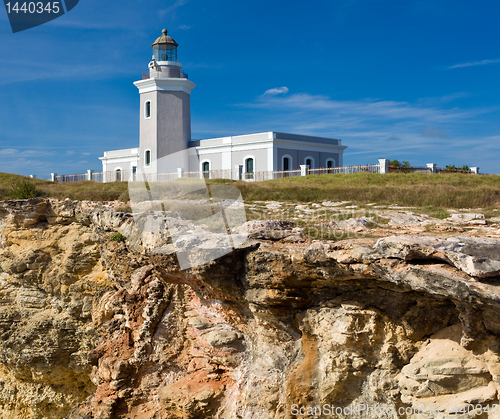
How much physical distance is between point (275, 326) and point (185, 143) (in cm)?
2595

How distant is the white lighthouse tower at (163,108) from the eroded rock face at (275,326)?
18.6 m

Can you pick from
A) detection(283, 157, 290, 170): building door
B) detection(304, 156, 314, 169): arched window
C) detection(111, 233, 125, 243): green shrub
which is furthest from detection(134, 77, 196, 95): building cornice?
detection(111, 233, 125, 243): green shrub

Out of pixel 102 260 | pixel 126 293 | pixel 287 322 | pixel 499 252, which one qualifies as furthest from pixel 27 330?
pixel 499 252

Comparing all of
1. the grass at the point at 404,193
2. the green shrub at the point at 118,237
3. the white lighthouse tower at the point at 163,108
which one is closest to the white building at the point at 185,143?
the white lighthouse tower at the point at 163,108

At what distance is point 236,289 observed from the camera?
691 centimetres

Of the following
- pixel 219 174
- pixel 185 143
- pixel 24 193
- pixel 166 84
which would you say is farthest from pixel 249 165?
pixel 24 193

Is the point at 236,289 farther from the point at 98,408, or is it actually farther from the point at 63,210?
the point at 63,210

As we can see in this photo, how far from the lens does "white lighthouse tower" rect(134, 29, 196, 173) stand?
29.2 m

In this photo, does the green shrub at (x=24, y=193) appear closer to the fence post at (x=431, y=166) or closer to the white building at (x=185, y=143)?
the white building at (x=185, y=143)

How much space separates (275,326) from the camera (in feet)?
22.5

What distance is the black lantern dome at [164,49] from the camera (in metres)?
30.6

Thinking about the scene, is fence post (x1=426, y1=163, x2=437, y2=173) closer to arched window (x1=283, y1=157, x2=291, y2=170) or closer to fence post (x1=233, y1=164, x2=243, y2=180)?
arched window (x1=283, y1=157, x2=291, y2=170)

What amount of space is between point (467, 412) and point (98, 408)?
24.4ft

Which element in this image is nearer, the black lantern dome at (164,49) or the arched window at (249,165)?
the arched window at (249,165)
